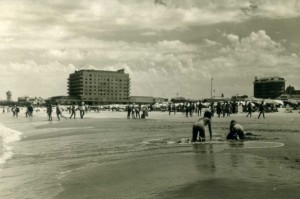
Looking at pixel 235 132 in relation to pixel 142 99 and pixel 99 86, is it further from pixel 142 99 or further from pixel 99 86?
pixel 142 99

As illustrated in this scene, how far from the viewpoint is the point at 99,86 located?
572ft

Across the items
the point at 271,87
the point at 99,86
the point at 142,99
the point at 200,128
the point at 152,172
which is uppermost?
the point at 99,86

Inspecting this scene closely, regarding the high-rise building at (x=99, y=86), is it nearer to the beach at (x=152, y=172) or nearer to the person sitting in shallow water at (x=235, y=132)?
the person sitting in shallow water at (x=235, y=132)

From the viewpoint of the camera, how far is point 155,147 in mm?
15438

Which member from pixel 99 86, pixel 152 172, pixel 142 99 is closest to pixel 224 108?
pixel 152 172

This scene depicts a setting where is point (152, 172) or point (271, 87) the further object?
point (271, 87)

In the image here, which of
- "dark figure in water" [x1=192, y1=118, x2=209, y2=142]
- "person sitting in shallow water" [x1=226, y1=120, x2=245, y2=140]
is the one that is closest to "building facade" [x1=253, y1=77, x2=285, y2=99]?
"person sitting in shallow water" [x1=226, y1=120, x2=245, y2=140]

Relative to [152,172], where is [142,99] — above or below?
above

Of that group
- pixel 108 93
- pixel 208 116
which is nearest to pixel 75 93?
pixel 108 93

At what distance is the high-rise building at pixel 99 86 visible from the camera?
17025 cm

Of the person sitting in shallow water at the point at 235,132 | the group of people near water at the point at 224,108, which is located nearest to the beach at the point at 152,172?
the person sitting in shallow water at the point at 235,132

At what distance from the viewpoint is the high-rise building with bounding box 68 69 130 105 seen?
559 ft

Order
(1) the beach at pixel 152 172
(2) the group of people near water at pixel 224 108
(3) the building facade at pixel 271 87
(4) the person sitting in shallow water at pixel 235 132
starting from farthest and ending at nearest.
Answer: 1. (3) the building facade at pixel 271 87
2. (2) the group of people near water at pixel 224 108
3. (4) the person sitting in shallow water at pixel 235 132
4. (1) the beach at pixel 152 172

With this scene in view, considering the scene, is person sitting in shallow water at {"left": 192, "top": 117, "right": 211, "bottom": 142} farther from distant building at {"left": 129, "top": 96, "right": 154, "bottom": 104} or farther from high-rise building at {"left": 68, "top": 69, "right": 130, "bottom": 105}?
distant building at {"left": 129, "top": 96, "right": 154, "bottom": 104}
